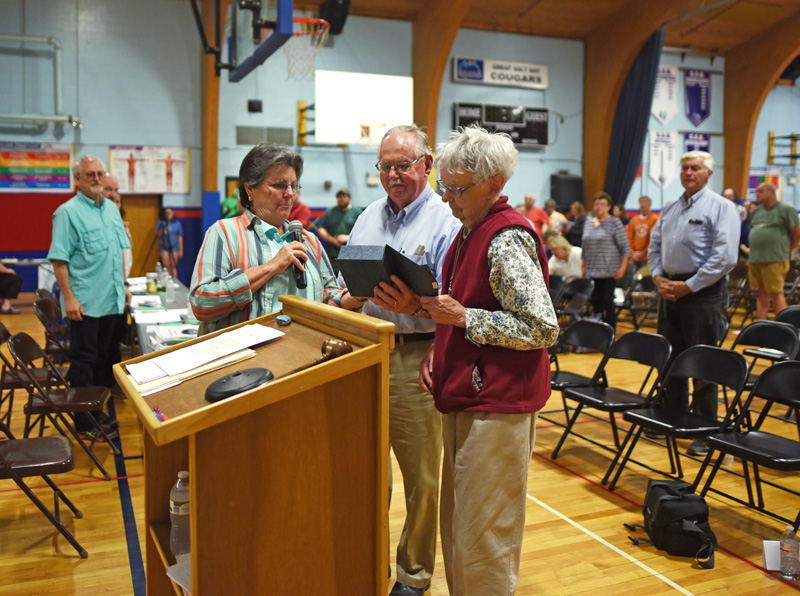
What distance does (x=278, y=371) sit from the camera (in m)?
1.60

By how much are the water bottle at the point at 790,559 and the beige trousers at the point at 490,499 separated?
155 centimetres

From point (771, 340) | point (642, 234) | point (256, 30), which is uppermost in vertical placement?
point (256, 30)

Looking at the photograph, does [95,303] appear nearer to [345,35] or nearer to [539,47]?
[345,35]

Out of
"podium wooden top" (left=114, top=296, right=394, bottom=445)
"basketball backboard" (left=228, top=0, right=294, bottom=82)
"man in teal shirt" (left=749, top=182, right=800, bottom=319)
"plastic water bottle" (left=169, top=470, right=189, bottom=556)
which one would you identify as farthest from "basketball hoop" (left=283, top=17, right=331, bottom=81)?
"plastic water bottle" (left=169, top=470, right=189, bottom=556)

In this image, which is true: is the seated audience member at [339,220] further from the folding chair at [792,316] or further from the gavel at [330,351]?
the gavel at [330,351]

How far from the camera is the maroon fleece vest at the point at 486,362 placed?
1.95 meters

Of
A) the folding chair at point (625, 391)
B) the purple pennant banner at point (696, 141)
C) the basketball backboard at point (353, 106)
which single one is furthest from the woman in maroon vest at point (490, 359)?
the purple pennant banner at point (696, 141)

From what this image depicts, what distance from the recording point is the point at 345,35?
11938 millimetres

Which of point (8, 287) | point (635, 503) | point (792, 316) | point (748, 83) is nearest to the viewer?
point (635, 503)

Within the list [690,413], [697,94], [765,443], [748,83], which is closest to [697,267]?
[690,413]

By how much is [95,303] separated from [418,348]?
2814mm

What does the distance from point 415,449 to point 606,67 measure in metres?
12.3

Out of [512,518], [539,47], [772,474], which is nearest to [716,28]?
[539,47]

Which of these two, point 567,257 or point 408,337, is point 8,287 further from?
point 408,337
